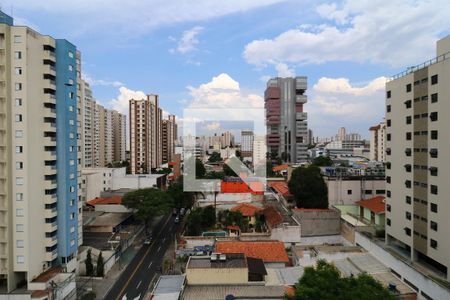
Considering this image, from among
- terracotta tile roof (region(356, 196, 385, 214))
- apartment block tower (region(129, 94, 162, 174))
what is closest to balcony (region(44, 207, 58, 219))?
terracotta tile roof (region(356, 196, 385, 214))

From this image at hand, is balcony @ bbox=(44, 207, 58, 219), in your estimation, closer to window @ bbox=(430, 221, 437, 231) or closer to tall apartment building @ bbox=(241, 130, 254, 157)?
window @ bbox=(430, 221, 437, 231)

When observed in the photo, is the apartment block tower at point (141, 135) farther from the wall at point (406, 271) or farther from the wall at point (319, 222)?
the wall at point (406, 271)

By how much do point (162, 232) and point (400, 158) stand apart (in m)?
20.2

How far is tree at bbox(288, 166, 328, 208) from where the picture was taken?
2672 cm

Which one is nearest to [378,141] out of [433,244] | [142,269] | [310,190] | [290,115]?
[290,115]

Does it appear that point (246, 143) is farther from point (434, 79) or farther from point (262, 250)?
point (434, 79)

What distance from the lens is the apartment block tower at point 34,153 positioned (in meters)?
16.5

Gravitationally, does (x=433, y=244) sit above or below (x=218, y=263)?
above

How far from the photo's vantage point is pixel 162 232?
92.4 ft

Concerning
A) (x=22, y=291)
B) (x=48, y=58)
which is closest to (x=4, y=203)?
(x=22, y=291)

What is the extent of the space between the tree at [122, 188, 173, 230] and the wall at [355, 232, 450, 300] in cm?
1518

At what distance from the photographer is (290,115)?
2793 inches

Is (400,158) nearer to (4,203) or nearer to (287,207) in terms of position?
(287,207)

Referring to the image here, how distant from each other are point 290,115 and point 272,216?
49303mm
